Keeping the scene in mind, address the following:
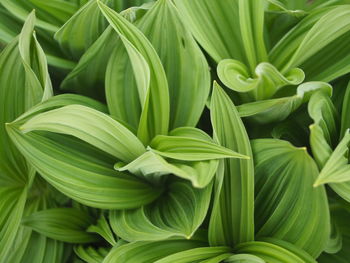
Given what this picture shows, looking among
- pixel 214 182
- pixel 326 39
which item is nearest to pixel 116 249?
pixel 214 182

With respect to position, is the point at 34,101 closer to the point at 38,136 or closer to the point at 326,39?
the point at 38,136

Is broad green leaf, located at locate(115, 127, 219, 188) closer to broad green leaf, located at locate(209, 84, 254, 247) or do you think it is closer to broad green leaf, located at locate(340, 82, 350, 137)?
broad green leaf, located at locate(209, 84, 254, 247)

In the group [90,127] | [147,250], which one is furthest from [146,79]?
[147,250]

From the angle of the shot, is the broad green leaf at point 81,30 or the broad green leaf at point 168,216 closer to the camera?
the broad green leaf at point 168,216

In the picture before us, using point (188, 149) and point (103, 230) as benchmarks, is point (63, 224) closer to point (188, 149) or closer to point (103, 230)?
point (103, 230)

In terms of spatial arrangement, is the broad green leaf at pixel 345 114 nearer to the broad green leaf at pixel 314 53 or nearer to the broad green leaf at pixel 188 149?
the broad green leaf at pixel 314 53

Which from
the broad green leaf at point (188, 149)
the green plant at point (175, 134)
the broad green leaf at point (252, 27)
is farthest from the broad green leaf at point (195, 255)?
the broad green leaf at point (252, 27)

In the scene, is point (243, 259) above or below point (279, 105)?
below
